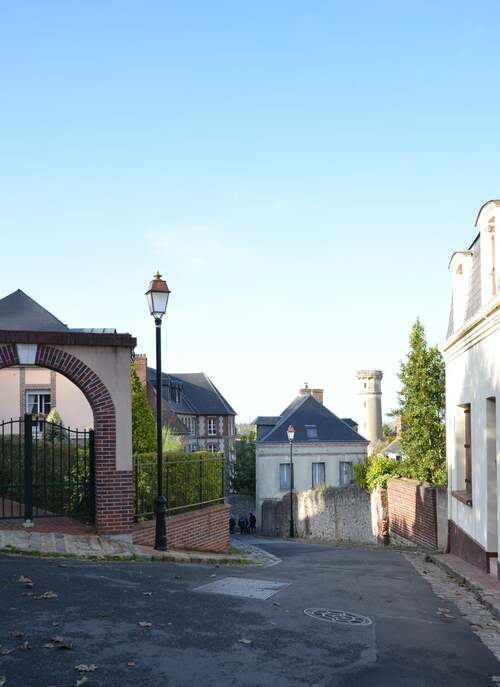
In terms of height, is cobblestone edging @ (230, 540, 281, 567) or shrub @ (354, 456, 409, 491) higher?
shrub @ (354, 456, 409, 491)

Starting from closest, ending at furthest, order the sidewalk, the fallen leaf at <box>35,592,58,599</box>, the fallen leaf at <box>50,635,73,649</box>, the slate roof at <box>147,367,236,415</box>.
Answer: the fallen leaf at <box>50,635,73,649</box>
the fallen leaf at <box>35,592,58,599</box>
the sidewalk
the slate roof at <box>147,367,236,415</box>

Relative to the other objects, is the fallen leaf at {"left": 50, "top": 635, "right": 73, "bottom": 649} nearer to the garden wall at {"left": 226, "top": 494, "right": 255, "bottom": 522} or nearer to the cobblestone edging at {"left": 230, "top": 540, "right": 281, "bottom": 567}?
the cobblestone edging at {"left": 230, "top": 540, "right": 281, "bottom": 567}

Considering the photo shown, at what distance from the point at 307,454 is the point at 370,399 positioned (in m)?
44.0

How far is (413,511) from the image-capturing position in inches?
841

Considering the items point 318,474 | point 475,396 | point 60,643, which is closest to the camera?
point 60,643

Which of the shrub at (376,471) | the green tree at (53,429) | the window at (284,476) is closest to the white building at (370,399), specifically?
the window at (284,476)

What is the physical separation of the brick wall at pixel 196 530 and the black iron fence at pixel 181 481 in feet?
0.90

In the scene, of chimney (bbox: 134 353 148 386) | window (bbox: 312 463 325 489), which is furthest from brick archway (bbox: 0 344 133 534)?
window (bbox: 312 463 325 489)

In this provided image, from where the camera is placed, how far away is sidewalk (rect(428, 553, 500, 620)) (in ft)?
32.7

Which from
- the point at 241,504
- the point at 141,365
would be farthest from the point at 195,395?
the point at 141,365

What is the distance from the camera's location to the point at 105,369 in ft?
44.8

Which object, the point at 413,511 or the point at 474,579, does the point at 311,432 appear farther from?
the point at 474,579

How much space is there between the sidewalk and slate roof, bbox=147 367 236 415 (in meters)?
48.4

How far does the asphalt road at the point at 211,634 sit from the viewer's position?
6.10m
